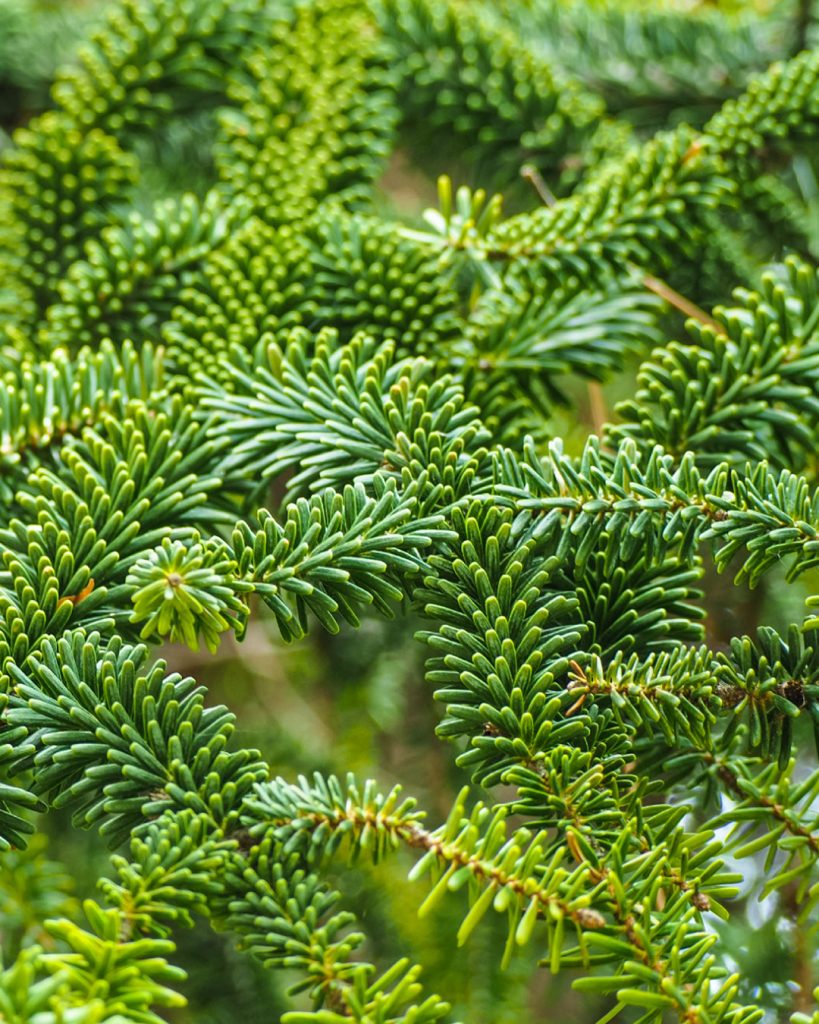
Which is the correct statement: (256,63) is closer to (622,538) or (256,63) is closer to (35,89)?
(35,89)

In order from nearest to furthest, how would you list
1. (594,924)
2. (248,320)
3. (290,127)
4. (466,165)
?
1. (594,924)
2. (248,320)
3. (290,127)
4. (466,165)

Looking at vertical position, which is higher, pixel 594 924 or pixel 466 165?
pixel 466 165

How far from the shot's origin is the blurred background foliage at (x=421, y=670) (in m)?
0.55

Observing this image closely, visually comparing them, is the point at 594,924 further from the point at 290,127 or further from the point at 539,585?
the point at 290,127

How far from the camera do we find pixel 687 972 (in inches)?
11.6

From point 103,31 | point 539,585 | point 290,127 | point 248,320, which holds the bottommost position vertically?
point 539,585

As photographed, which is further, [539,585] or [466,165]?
[466,165]

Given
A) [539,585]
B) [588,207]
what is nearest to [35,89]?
[588,207]

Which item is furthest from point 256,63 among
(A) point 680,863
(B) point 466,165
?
(A) point 680,863

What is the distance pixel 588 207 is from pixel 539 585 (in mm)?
226

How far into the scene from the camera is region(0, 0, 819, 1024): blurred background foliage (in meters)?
0.55

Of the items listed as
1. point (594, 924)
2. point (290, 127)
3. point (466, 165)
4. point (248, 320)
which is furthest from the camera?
point (466, 165)

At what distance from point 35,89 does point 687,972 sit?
0.76 m

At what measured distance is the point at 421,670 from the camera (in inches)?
26.0
